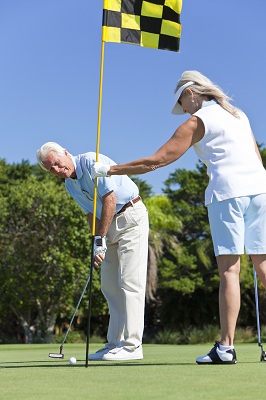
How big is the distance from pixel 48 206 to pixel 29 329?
6710 mm

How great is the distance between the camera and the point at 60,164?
21.6 ft

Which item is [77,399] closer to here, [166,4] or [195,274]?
[166,4]

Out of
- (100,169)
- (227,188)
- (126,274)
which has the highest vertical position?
(100,169)

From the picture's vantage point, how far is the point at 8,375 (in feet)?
16.9

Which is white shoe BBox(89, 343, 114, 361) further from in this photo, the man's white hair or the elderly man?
the man's white hair

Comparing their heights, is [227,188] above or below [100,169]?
below

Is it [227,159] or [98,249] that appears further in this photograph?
[98,249]

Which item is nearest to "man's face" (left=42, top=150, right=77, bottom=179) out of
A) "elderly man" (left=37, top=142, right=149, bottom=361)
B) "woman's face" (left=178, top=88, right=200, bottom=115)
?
"elderly man" (left=37, top=142, right=149, bottom=361)

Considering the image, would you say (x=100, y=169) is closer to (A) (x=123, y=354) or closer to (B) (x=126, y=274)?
(B) (x=126, y=274)

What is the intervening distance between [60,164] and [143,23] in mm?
1364

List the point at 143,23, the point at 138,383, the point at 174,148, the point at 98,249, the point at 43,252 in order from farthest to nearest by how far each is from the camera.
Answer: the point at 43,252
the point at 143,23
the point at 98,249
the point at 174,148
the point at 138,383

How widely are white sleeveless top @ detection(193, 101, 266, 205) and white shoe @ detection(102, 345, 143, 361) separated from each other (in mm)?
1773

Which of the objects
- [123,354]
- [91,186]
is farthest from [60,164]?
[123,354]

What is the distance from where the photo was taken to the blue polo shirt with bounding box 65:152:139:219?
6.58 metres
